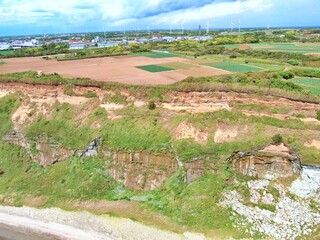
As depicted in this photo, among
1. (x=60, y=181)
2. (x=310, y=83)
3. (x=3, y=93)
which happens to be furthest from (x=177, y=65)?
(x=60, y=181)

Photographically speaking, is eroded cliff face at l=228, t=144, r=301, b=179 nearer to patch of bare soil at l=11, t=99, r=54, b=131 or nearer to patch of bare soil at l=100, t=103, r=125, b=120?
patch of bare soil at l=100, t=103, r=125, b=120

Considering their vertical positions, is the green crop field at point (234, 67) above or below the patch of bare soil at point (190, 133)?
below

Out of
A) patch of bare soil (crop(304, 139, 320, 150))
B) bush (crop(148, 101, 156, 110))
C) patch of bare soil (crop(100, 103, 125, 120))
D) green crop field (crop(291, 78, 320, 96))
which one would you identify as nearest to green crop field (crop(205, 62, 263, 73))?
green crop field (crop(291, 78, 320, 96))

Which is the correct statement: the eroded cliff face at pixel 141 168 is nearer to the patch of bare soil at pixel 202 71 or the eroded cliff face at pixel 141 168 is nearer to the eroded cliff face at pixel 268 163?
the eroded cliff face at pixel 268 163

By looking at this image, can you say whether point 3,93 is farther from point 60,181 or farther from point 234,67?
point 234,67

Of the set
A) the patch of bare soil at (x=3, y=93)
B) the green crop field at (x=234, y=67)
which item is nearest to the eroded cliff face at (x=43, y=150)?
the patch of bare soil at (x=3, y=93)

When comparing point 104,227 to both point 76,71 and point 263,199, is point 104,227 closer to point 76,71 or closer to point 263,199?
point 263,199

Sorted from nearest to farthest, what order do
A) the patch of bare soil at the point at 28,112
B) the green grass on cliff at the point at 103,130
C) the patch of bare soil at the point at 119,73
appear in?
the green grass on cliff at the point at 103,130 < the patch of bare soil at the point at 28,112 < the patch of bare soil at the point at 119,73
